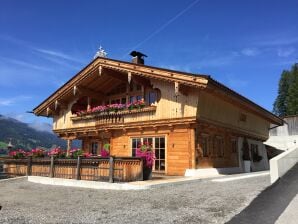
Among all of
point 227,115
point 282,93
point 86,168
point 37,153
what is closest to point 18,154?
point 37,153

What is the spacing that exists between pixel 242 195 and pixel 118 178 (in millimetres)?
5207

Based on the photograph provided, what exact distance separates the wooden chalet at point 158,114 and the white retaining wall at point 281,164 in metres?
4.81

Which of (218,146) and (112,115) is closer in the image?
(218,146)

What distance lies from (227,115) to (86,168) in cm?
1002

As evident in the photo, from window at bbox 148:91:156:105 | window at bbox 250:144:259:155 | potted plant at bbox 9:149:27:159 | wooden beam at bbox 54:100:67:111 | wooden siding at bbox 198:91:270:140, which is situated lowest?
potted plant at bbox 9:149:27:159

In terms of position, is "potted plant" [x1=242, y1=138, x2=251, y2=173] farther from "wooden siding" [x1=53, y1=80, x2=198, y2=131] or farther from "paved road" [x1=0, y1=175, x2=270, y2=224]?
"paved road" [x1=0, y1=175, x2=270, y2=224]

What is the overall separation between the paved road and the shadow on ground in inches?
9.6

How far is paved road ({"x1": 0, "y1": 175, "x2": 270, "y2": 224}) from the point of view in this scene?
695cm

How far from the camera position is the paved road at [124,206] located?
274 inches

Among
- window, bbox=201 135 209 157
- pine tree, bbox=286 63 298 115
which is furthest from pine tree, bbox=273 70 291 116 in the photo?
window, bbox=201 135 209 157

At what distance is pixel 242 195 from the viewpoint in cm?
934

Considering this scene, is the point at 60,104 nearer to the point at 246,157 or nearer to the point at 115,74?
the point at 115,74

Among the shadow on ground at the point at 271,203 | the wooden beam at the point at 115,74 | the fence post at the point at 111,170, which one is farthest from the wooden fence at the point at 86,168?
the wooden beam at the point at 115,74

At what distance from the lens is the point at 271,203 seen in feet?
26.0
